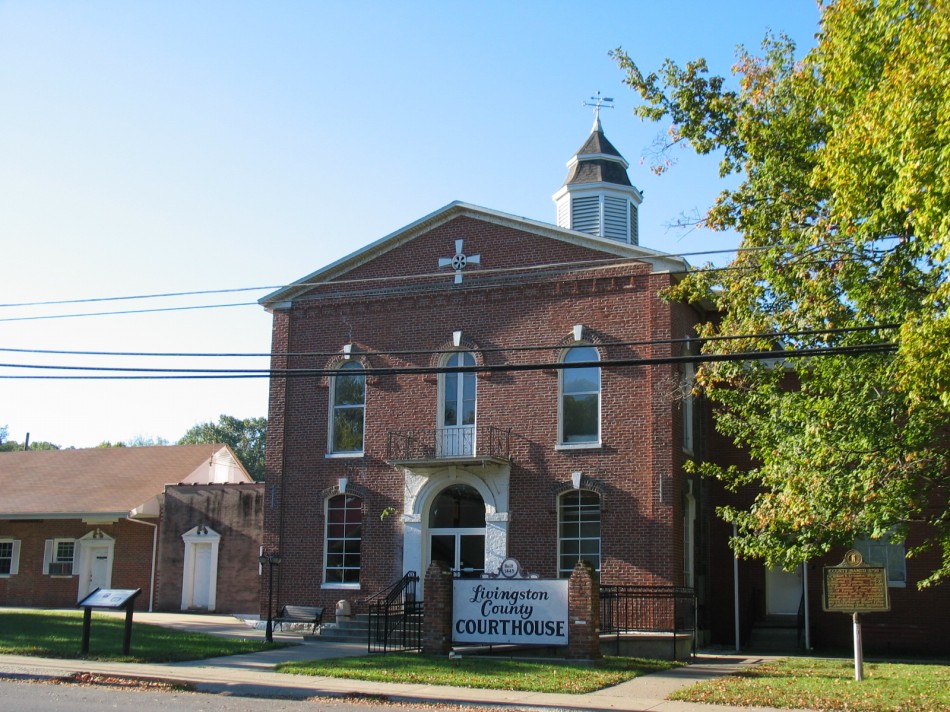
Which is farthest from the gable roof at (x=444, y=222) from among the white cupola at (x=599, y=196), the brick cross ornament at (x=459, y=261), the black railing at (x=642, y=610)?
the black railing at (x=642, y=610)

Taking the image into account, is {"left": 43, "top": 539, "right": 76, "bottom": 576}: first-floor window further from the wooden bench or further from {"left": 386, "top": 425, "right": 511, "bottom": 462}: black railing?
{"left": 386, "top": 425, "right": 511, "bottom": 462}: black railing

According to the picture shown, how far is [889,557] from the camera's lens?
79.5 ft

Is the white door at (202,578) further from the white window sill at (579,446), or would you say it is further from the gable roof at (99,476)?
the white window sill at (579,446)

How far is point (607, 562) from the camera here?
74.4ft

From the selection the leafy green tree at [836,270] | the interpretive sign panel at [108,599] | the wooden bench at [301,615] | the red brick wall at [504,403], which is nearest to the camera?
the leafy green tree at [836,270]

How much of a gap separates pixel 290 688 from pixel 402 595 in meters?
9.27

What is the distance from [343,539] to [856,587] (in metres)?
12.7

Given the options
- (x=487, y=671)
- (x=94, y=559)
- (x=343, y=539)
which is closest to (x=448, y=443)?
(x=343, y=539)

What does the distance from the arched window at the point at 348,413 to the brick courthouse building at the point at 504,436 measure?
0.04 meters

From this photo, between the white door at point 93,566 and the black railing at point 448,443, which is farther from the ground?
the black railing at point 448,443

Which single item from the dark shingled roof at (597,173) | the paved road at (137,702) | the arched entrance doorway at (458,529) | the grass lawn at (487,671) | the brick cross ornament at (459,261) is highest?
the dark shingled roof at (597,173)

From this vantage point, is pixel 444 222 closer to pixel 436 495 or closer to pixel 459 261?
pixel 459 261

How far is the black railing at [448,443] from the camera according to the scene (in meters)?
24.1

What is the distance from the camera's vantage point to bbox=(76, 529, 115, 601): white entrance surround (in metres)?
32.2
